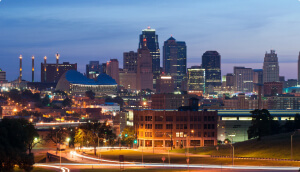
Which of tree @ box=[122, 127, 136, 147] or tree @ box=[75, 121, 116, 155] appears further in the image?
tree @ box=[122, 127, 136, 147]

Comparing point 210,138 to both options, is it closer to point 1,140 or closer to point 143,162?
point 143,162

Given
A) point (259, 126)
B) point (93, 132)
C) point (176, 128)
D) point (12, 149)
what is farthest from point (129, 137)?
point (12, 149)

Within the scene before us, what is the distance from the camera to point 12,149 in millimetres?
99312

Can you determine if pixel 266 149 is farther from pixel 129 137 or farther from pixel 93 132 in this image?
pixel 129 137

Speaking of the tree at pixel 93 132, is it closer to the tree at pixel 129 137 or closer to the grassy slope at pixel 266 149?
the tree at pixel 129 137

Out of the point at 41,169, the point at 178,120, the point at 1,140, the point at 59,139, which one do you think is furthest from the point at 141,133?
the point at 1,140

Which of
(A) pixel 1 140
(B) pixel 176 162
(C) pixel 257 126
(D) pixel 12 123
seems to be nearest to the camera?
(A) pixel 1 140

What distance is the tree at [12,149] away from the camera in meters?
97.9

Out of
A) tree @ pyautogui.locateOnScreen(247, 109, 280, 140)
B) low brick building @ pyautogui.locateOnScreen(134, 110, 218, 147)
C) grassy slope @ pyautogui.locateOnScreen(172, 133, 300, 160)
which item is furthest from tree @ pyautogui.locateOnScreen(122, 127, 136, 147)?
grassy slope @ pyautogui.locateOnScreen(172, 133, 300, 160)

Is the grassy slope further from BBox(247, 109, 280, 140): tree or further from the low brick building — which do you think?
the low brick building

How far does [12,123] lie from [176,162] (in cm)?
2847

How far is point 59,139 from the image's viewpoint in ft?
586

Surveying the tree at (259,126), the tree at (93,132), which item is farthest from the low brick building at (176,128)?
the tree at (259,126)

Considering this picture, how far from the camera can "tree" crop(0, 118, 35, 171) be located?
9788 cm
